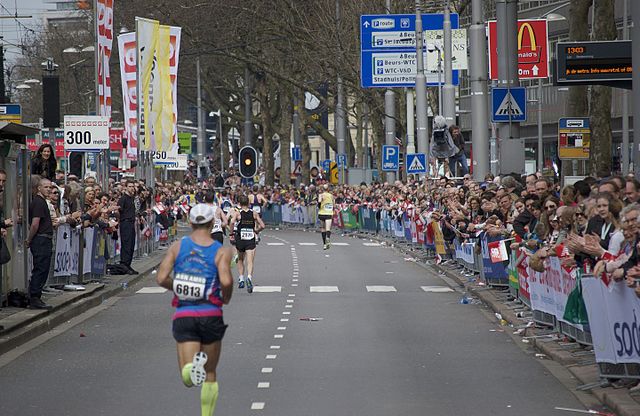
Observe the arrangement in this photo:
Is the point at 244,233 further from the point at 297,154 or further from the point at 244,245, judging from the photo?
the point at 297,154

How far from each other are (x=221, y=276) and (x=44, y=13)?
16812cm

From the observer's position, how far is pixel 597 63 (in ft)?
66.6

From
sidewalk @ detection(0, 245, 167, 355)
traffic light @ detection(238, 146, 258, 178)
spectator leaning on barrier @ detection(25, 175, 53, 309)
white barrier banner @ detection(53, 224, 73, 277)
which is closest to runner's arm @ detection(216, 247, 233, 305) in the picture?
sidewalk @ detection(0, 245, 167, 355)

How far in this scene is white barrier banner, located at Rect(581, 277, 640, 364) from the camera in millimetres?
12133

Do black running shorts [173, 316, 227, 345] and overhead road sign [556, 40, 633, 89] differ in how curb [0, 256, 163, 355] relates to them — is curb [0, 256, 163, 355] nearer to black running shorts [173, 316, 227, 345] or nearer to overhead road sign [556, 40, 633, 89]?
black running shorts [173, 316, 227, 345]

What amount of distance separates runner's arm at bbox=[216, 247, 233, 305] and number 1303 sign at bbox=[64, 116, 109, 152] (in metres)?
17.9

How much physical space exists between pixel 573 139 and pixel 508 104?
695 centimetres

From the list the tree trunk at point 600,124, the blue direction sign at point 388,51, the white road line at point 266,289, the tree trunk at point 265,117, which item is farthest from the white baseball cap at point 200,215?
the tree trunk at point 265,117

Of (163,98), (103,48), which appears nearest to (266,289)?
(103,48)

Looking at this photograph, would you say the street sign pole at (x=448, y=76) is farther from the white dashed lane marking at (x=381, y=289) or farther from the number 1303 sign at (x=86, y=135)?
the number 1303 sign at (x=86, y=135)

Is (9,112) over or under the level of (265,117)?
under

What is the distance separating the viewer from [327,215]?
43.5m

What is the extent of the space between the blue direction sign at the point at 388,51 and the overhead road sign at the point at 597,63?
2216cm

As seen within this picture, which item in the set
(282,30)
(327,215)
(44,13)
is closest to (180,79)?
(282,30)
